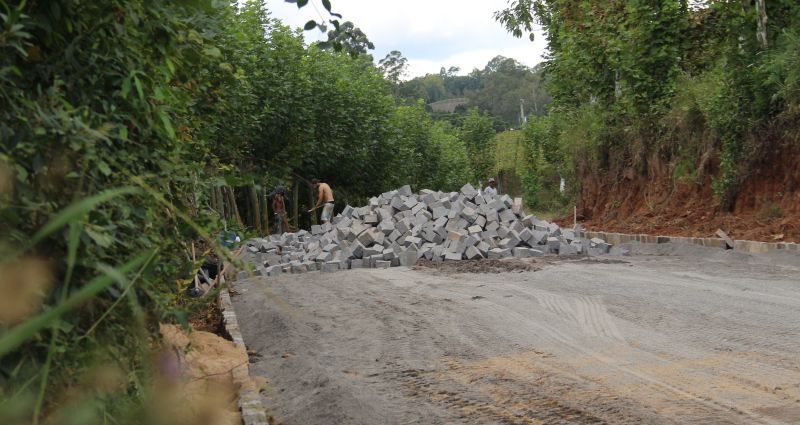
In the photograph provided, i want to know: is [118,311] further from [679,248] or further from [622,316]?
[679,248]

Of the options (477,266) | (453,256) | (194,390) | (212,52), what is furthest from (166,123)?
(453,256)

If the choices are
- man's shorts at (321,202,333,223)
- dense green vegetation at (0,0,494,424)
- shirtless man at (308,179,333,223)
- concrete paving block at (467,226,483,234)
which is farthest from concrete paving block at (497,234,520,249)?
dense green vegetation at (0,0,494,424)

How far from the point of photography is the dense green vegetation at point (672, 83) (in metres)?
17.8

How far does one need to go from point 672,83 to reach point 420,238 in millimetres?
8388

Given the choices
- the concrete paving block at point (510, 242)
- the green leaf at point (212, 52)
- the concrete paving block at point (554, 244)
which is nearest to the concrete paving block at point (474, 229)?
the concrete paving block at point (510, 242)

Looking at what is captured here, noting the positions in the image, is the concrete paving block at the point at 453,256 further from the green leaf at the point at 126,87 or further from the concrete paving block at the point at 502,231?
the green leaf at the point at 126,87

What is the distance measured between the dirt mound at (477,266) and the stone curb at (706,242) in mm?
3716

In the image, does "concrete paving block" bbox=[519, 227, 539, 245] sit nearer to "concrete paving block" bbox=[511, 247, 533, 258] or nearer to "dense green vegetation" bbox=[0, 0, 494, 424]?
"concrete paving block" bbox=[511, 247, 533, 258]

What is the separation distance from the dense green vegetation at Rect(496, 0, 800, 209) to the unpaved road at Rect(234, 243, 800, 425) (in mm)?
5779

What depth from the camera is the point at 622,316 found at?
9.05 metres

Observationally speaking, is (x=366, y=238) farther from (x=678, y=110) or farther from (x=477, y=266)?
(x=678, y=110)

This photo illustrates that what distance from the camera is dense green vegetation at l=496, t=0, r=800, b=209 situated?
58.5ft

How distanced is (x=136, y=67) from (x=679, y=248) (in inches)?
603

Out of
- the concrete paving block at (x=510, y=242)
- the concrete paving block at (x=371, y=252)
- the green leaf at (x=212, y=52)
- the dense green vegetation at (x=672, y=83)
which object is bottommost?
the concrete paving block at (x=371, y=252)
